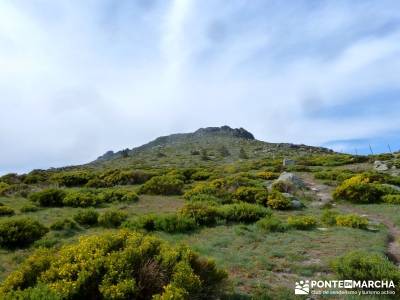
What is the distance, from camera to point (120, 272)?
637 centimetres

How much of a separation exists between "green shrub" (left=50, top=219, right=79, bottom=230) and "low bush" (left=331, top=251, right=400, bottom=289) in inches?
339

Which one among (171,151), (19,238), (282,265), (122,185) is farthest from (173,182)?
(171,151)

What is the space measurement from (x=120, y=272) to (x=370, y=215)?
13913 millimetres

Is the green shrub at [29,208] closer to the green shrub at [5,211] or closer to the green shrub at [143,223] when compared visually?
the green shrub at [5,211]

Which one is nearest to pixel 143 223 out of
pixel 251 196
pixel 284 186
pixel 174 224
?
pixel 174 224

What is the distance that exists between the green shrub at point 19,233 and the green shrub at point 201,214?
481 cm

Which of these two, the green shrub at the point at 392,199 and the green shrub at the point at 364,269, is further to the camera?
the green shrub at the point at 392,199

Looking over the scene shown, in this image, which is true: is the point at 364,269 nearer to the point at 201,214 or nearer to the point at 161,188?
the point at 201,214

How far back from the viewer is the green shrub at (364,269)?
769cm

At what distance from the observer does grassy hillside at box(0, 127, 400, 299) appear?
6.39 metres

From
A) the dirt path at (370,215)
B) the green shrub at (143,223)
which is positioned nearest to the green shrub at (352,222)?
the dirt path at (370,215)

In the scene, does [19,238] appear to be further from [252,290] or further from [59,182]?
[59,182]

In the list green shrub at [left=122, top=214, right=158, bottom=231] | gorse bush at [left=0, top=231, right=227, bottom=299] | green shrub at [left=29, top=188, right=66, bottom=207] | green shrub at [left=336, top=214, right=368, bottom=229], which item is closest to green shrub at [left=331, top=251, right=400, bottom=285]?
gorse bush at [left=0, top=231, right=227, bottom=299]

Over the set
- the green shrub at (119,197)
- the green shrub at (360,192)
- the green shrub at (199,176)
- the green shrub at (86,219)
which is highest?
the green shrub at (199,176)
